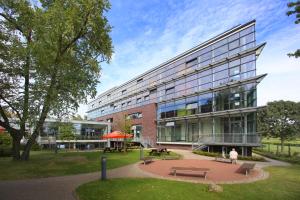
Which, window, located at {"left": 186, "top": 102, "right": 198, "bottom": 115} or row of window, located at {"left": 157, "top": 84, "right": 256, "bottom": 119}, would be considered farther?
window, located at {"left": 186, "top": 102, "right": 198, "bottom": 115}

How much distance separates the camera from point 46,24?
16062 millimetres

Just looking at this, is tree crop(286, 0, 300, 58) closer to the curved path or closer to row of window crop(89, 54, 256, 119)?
the curved path

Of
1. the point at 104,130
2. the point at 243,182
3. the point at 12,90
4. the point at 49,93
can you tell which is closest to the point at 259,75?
the point at 243,182

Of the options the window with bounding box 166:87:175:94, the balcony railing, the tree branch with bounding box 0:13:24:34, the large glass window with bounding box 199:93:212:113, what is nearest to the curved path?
the tree branch with bounding box 0:13:24:34

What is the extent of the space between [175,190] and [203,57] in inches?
1012

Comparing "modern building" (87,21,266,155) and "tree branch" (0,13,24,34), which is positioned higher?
"tree branch" (0,13,24,34)

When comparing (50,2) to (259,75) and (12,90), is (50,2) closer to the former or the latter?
(12,90)

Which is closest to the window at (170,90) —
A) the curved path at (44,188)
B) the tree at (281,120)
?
the tree at (281,120)

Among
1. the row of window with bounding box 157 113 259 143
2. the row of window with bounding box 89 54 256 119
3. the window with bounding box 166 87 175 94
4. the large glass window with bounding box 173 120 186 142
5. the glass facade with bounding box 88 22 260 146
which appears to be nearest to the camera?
the row of window with bounding box 157 113 259 143

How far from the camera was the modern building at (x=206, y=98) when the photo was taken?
25281 millimetres

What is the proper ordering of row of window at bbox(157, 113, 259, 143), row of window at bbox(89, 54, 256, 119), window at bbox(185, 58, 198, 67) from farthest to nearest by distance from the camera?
window at bbox(185, 58, 198, 67), row of window at bbox(89, 54, 256, 119), row of window at bbox(157, 113, 259, 143)

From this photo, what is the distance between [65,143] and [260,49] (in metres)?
35.9

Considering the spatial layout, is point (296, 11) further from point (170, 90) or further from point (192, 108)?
point (170, 90)

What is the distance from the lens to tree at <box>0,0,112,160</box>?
53.8 feet
